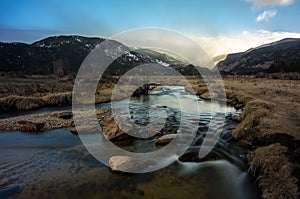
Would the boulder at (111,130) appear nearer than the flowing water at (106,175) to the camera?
No

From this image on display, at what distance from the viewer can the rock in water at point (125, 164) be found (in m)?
9.16

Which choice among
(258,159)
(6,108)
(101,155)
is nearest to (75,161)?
(101,155)

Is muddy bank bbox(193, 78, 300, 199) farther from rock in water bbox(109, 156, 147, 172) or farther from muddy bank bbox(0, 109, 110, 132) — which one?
muddy bank bbox(0, 109, 110, 132)

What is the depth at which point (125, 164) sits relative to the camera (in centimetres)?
931

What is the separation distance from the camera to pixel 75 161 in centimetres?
1020

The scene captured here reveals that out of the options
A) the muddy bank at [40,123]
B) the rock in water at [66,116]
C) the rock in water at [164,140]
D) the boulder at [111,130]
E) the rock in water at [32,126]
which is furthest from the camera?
the rock in water at [66,116]

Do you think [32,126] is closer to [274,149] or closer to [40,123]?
[40,123]

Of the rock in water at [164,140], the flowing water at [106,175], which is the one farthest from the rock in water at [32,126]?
the rock in water at [164,140]

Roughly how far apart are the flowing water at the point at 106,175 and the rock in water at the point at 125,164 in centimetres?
27

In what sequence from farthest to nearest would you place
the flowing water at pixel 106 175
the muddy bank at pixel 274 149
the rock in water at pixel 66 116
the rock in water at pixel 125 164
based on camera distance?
the rock in water at pixel 66 116, the rock in water at pixel 125 164, the flowing water at pixel 106 175, the muddy bank at pixel 274 149

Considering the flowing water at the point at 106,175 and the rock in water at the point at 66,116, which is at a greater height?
the rock in water at the point at 66,116

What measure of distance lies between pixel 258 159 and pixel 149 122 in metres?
9.83

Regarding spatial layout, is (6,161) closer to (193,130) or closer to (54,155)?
(54,155)

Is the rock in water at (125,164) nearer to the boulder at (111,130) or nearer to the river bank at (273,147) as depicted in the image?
the boulder at (111,130)
